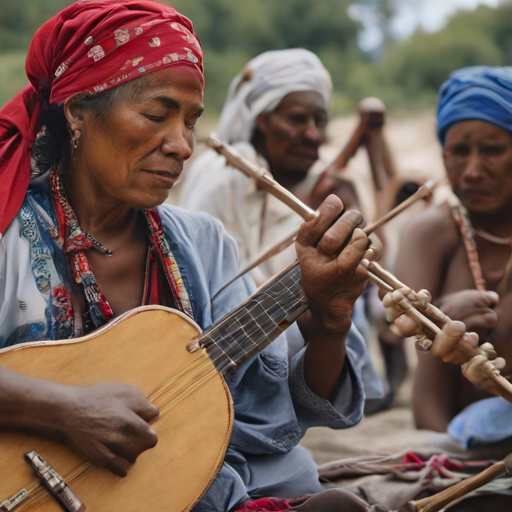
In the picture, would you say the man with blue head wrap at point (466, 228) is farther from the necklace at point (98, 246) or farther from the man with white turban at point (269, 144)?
the necklace at point (98, 246)

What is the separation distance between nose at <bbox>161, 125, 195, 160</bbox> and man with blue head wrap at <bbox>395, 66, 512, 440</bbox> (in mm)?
1677

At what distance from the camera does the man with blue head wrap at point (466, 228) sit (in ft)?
11.3

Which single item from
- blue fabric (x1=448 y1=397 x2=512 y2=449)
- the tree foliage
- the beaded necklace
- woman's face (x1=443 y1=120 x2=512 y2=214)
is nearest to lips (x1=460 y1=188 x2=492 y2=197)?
woman's face (x1=443 y1=120 x2=512 y2=214)

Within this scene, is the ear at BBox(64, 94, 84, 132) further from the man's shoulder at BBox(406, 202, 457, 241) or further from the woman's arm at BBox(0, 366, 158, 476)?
the man's shoulder at BBox(406, 202, 457, 241)

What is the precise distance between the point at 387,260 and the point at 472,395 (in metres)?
2.84

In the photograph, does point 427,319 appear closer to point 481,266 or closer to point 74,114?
point 74,114

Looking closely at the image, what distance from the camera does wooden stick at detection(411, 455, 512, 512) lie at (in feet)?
7.07

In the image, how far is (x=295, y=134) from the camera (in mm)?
4762

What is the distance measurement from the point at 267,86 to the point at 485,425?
2685 mm

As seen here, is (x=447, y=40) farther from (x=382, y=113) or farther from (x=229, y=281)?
(x=229, y=281)

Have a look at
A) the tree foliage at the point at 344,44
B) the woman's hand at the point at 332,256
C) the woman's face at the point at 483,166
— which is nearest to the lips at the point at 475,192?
the woman's face at the point at 483,166

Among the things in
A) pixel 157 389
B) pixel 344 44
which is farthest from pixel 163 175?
pixel 344 44

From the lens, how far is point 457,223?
355cm

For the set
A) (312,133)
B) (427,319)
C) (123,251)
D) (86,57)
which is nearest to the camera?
(427,319)
